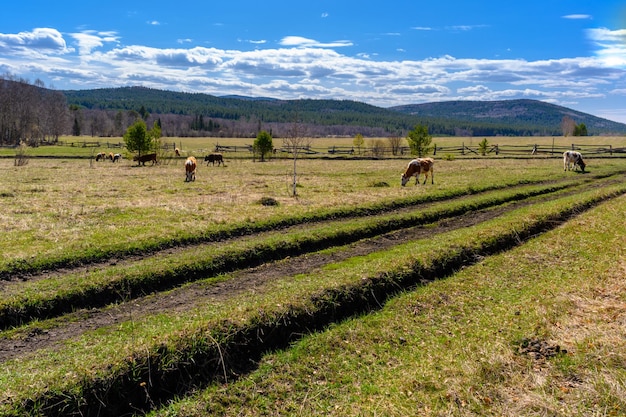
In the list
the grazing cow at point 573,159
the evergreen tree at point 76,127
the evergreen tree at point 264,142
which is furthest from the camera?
the evergreen tree at point 76,127

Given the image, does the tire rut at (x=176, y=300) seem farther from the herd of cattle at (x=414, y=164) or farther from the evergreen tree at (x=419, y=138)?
the evergreen tree at (x=419, y=138)

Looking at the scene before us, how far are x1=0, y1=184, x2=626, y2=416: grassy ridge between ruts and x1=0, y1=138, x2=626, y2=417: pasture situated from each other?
1.1 inches

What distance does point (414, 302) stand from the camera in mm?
9820

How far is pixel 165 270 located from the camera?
36.1ft

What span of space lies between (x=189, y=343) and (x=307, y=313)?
2506 millimetres

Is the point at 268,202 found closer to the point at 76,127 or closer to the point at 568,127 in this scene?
the point at 76,127

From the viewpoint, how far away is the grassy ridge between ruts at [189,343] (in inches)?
245

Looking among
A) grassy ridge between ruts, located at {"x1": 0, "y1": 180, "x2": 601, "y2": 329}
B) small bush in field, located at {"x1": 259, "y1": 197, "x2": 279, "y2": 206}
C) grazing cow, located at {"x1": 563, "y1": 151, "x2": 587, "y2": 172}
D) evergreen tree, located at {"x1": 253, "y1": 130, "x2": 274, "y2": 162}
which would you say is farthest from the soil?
evergreen tree, located at {"x1": 253, "y1": 130, "x2": 274, "y2": 162}

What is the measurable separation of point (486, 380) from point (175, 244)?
393 inches

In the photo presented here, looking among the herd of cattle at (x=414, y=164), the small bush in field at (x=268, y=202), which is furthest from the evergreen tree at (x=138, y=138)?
the small bush in field at (x=268, y=202)

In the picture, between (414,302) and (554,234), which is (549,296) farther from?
(554,234)

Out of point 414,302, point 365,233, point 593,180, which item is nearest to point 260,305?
point 414,302

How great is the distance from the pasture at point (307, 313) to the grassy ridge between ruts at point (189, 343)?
0.09 ft

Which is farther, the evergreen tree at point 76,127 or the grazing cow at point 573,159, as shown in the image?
the evergreen tree at point 76,127
